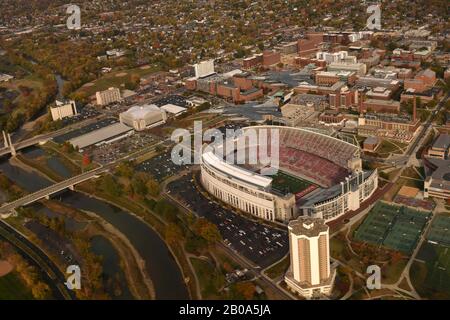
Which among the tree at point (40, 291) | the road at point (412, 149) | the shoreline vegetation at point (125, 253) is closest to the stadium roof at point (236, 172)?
the shoreline vegetation at point (125, 253)

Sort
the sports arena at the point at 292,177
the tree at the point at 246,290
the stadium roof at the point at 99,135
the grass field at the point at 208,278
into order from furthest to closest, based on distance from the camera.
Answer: the stadium roof at the point at 99,135 < the sports arena at the point at 292,177 < the grass field at the point at 208,278 < the tree at the point at 246,290

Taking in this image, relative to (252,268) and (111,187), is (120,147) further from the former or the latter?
(252,268)

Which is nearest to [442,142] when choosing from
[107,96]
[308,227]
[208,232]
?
[308,227]

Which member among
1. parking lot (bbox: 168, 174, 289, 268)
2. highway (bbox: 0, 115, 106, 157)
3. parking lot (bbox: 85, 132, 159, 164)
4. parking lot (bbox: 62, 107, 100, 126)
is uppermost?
parking lot (bbox: 62, 107, 100, 126)

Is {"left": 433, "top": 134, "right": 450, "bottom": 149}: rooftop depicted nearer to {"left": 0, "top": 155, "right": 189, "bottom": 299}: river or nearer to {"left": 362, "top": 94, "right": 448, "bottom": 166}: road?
{"left": 362, "top": 94, "right": 448, "bottom": 166}: road

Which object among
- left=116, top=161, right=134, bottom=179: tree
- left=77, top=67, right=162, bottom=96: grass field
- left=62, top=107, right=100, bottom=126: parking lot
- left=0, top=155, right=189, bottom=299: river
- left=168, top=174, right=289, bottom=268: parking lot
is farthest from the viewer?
left=77, top=67, right=162, bottom=96: grass field

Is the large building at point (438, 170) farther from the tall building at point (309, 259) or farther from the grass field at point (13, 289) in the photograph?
the grass field at point (13, 289)

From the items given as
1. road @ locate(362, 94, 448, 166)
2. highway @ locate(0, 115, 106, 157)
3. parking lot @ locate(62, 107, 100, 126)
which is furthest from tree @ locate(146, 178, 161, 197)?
parking lot @ locate(62, 107, 100, 126)
